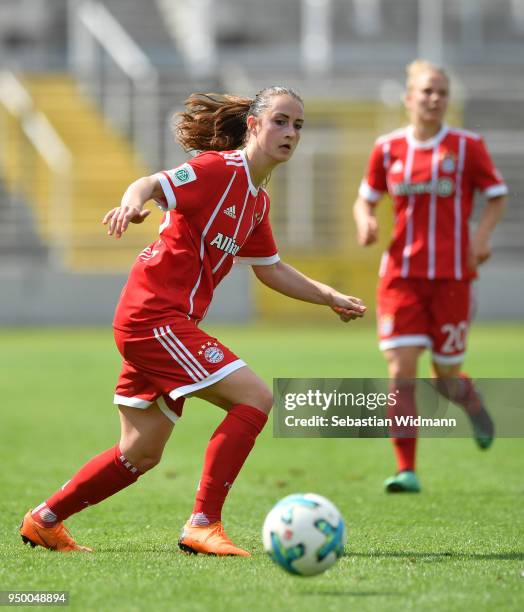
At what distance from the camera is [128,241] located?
76.1ft

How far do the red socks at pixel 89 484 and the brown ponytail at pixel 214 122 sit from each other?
1.33 meters

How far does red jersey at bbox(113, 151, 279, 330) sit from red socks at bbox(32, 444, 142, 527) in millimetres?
556

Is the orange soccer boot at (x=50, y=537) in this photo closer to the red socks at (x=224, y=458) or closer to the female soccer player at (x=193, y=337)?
the female soccer player at (x=193, y=337)

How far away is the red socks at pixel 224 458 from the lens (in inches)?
185

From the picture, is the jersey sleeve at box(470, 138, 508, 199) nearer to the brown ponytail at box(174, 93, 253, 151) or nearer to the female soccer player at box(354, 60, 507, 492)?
the female soccer player at box(354, 60, 507, 492)

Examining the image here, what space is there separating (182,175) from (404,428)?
1848 mm

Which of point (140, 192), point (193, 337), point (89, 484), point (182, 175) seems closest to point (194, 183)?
point (182, 175)

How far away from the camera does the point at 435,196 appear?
708 cm

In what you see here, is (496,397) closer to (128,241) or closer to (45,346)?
(45,346)

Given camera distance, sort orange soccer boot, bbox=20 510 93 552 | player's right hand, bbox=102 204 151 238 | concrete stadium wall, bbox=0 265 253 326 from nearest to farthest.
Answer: player's right hand, bbox=102 204 151 238 < orange soccer boot, bbox=20 510 93 552 < concrete stadium wall, bbox=0 265 253 326

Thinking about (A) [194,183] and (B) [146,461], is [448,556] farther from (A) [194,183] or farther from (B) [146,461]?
(A) [194,183]

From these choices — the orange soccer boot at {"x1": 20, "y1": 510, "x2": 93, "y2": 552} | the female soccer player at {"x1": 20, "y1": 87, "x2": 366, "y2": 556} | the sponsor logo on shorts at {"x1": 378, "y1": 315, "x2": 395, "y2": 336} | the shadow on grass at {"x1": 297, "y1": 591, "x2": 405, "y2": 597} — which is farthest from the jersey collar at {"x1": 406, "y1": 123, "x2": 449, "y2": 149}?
the shadow on grass at {"x1": 297, "y1": 591, "x2": 405, "y2": 597}

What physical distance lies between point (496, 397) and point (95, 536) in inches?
110

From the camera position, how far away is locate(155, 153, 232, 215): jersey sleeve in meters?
4.72
